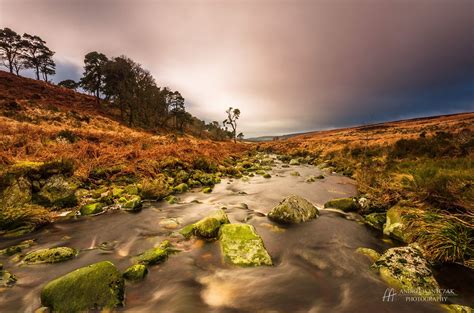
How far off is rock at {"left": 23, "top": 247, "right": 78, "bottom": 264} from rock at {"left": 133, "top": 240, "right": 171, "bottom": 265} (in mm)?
1377

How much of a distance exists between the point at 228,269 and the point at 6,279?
3692mm

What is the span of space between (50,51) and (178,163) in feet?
202

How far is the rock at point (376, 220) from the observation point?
5988mm

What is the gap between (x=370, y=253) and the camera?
15.1ft

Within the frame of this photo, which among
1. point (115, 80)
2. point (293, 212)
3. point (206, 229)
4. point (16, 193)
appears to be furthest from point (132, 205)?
point (115, 80)

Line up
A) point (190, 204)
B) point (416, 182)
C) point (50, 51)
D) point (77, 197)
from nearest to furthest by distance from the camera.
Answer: point (416, 182) < point (77, 197) < point (190, 204) < point (50, 51)

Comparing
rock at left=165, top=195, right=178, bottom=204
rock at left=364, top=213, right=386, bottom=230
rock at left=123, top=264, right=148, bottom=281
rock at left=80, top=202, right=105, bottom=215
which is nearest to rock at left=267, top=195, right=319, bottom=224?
rock at left=364, top=213, right=386, bottom=230

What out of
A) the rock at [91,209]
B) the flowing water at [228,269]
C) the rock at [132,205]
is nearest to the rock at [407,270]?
the flowing water at [228,269]

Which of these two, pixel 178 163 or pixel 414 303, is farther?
pixel 178 163

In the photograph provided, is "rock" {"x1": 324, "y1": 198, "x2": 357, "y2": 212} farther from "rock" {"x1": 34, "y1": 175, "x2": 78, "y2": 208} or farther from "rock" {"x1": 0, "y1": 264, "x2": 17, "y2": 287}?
"rock" {"x1": 34, "y1": 175, "x2": 78, "y2": 208}

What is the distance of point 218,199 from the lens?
352 inches

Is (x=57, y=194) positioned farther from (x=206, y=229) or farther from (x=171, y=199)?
(x=206, y=229)

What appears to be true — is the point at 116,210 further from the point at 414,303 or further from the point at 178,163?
the point at 414,303

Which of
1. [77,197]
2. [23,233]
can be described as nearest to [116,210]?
[77,197]
